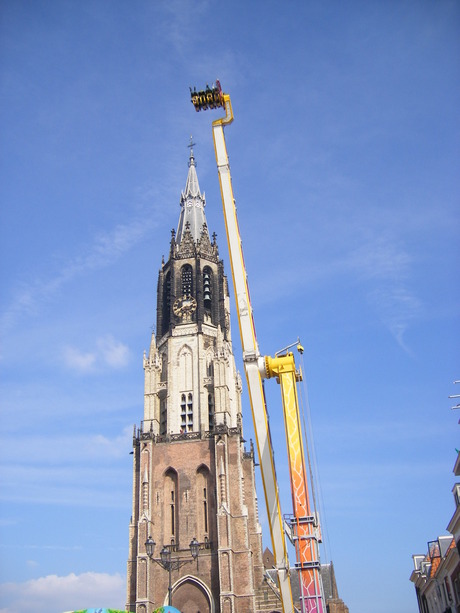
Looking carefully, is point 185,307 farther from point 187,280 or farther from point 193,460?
point 193,460

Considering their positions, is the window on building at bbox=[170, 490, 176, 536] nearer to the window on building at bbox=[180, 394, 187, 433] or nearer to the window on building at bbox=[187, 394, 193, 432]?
the window on building at bbox=[180, 394, 187, 433]

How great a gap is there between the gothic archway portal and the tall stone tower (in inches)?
3.2

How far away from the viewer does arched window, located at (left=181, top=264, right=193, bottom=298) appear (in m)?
68.9

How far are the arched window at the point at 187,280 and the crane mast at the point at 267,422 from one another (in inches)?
1124

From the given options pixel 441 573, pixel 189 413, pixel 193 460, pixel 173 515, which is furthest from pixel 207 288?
pixel 441 573

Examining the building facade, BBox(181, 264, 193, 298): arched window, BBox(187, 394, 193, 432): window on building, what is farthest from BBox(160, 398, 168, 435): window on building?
the building facade

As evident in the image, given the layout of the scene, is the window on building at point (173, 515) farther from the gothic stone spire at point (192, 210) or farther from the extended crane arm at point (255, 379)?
the gothic stone spire at point (192, 210)

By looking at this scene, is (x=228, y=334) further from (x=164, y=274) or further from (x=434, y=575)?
(x=434, y=575)

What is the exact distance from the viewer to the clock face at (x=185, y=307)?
67.4m

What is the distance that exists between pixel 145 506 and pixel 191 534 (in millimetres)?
4680

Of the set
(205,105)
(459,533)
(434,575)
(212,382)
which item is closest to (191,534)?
(212,382)

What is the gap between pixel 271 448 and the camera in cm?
3553

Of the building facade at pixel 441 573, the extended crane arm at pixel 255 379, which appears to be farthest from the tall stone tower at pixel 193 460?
the extended crane arm at pixel 255 379

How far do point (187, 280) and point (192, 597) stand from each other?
32032 millimetres
